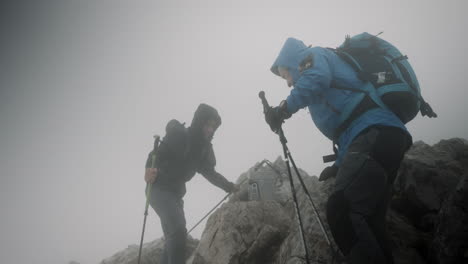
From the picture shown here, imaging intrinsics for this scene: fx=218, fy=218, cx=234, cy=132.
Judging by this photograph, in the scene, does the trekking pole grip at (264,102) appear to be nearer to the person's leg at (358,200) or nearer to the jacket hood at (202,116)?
the person's leg at (358,200)

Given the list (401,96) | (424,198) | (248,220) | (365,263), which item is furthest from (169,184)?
(424,198)

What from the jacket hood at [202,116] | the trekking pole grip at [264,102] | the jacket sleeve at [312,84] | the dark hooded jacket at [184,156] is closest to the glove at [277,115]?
the jacket sleeve at [312,84]

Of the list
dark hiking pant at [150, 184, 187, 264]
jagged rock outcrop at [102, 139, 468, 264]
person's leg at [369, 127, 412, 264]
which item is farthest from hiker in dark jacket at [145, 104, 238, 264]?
person's leg at [369, 127, 412, 264]

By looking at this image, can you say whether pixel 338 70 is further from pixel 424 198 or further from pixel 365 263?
pixel 424 198

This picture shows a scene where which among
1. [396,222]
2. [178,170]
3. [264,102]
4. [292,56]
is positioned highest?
[292,56]

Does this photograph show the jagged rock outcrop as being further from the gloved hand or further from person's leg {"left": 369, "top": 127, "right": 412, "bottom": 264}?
person's leg {"left": 369, "top": 127, "right": 412, "bottom": 264}

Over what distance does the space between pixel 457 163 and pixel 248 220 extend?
22.6ft

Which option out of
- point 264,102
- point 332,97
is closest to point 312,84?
point 332,97

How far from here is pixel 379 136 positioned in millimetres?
3184

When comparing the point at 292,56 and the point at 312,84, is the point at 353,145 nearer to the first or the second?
the point at 312,84

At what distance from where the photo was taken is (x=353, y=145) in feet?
10.9

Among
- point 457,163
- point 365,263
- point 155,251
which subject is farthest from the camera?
point 155,251

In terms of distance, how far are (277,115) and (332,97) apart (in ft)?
3.26

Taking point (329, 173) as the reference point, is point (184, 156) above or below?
above
